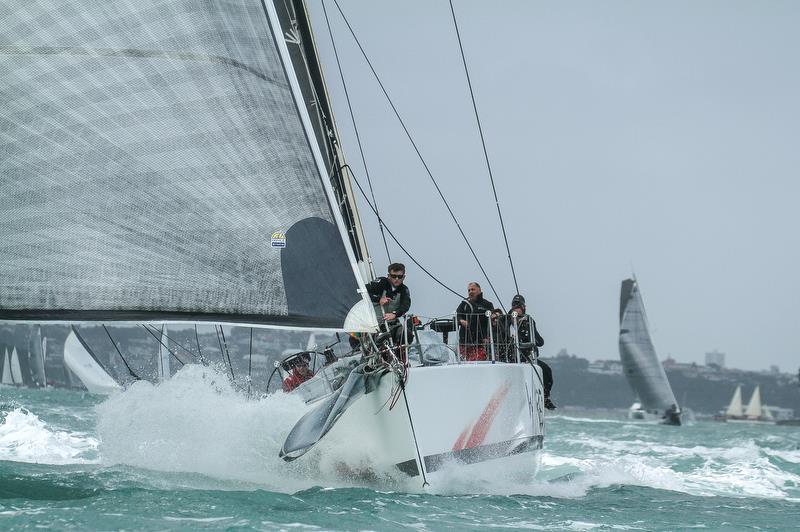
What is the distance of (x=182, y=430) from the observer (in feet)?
31.6

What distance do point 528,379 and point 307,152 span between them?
12.7 feet

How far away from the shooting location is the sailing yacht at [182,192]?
792 cm

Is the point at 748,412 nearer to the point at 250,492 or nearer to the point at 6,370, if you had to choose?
the point at 6,370

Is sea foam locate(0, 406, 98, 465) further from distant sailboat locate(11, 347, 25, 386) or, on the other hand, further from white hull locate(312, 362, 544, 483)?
distant sailboat locate(11, 347, 25, 386)

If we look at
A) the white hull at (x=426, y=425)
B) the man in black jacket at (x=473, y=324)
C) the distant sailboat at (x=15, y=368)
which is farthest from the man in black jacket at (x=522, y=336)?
the distant sailboat at (x=15, y=368)

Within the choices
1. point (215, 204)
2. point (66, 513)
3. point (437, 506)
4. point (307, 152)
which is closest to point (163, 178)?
point (215, 204)

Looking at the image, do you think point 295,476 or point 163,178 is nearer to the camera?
point 163,178

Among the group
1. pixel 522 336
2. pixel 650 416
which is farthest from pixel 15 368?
pixel 522 336

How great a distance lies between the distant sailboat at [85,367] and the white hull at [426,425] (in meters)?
38.9

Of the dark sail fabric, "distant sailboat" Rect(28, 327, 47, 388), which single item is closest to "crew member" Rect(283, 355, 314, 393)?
the dark sail fabric

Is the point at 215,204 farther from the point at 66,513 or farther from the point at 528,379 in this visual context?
the point at 528,379

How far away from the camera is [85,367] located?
1845 inches

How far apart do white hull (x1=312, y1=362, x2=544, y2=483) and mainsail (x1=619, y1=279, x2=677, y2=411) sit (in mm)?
45792

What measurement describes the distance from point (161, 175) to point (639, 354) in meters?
48.8
